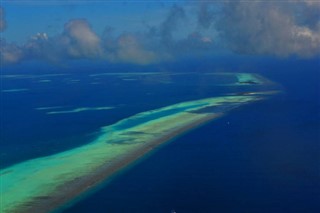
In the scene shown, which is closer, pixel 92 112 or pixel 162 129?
pixel 162 129

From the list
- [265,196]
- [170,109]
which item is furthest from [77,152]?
[170,109]

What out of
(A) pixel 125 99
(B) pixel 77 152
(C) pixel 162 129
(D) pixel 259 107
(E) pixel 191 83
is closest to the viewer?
(B) pixel 77 152

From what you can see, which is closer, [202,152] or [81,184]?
[81,184]

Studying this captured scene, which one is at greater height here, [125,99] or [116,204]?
[125,99]

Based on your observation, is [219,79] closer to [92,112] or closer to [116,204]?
[92,112]

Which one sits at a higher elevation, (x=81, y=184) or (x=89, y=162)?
(x=89, y=162)
